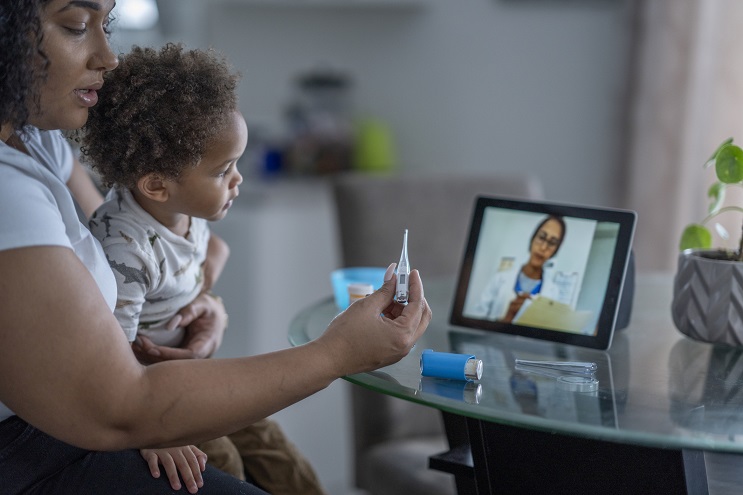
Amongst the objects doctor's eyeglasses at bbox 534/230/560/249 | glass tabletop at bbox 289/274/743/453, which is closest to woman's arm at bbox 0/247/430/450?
glass tabletop at bbox 289/274/743/453

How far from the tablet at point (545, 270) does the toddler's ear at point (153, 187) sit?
461mm

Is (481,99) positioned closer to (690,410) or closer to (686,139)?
(686,139)

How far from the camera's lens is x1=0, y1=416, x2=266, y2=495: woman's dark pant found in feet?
3.51

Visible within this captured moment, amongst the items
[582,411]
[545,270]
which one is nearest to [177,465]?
[582,411]

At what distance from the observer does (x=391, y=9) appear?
3316 mm

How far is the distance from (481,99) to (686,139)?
0.77 m

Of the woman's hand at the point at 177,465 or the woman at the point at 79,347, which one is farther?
the woman's hand at the point at 177,465

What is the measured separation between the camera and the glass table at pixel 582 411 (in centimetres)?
103

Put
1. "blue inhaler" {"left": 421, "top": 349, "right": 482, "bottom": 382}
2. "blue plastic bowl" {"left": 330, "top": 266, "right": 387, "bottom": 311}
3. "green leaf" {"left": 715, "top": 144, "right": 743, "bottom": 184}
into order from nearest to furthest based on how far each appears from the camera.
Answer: "blue inhaler" {"left": 421, "top": 349, "right": 482, "bottom": 382}
"green leaf" {"left": 715, "top": 144, "right": 743, "bottom": 184}
"blue plastic bowl" {"left": 330, "top": 266, "right": 387, "bottom": 311}

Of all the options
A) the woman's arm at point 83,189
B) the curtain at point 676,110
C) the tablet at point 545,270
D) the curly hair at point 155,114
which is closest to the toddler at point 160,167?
Answer: the curly hair at point 155,114

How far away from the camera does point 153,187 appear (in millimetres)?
1241

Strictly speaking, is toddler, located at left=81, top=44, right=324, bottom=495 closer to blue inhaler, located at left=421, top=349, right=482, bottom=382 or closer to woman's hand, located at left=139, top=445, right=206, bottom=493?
woman's hand, located at left=139, top=445, right=206, bottom=493

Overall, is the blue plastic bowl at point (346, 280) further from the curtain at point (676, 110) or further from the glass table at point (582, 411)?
the curtain at point (676, 110)

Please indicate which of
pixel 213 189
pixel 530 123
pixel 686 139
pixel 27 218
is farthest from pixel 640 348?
pixel 530 123
